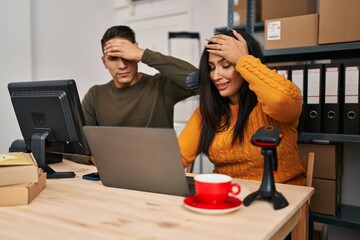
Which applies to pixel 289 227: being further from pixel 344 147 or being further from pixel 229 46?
pixel 344 147

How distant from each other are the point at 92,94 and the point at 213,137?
0.88 m

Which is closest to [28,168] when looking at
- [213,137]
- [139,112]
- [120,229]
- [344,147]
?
[120,229]

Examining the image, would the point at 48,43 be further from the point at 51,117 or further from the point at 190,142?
the point at 190,142

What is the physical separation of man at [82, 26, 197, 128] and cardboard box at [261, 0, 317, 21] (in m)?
0.65

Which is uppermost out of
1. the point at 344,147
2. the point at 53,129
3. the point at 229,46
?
the point at 229,46

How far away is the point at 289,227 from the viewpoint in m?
0.85

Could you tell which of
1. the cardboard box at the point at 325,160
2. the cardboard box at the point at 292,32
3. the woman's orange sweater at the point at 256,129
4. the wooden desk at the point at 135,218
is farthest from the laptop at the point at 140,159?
the cardboard box at the point at 292,32

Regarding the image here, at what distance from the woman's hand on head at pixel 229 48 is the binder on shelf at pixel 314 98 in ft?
1.85

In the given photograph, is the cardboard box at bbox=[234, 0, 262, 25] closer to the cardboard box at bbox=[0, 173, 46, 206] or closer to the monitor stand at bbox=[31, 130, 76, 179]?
the monitor stand at bbox=[31, 130, 76, 179]

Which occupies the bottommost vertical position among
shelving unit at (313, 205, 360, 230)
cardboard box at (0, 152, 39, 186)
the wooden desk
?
shelving unit at (313, 205, 360, 230)

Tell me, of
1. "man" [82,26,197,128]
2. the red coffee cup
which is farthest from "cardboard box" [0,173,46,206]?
"man" [82,26,197,128]

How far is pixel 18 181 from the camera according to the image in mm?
989

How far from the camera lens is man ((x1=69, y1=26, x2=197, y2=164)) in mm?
1747

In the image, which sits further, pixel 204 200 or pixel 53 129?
pixel 53 129
